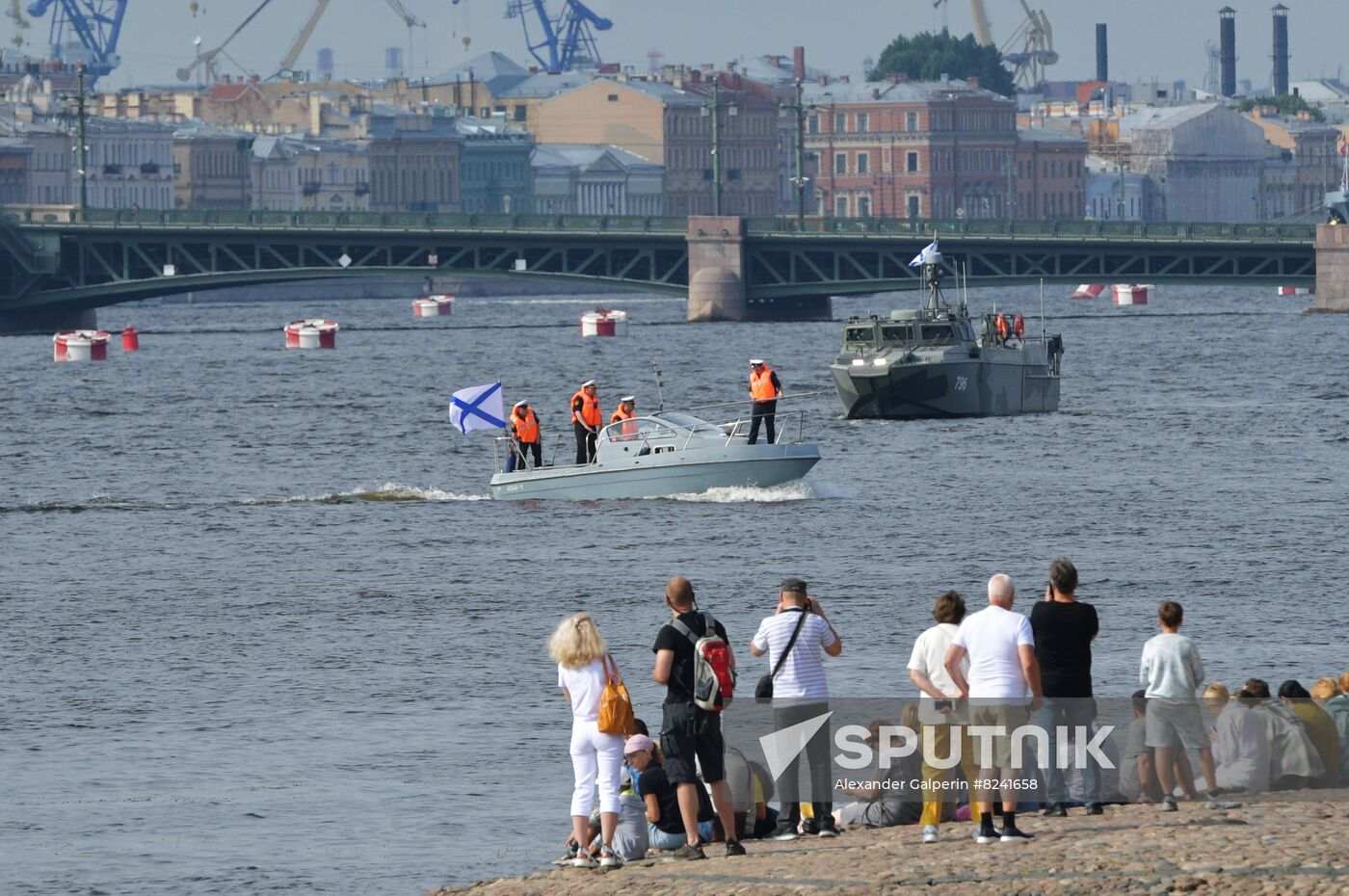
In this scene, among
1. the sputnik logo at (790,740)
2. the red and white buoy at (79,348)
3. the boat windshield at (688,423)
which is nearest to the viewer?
the sputnik logo at (790,740)

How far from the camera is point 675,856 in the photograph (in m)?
17.3

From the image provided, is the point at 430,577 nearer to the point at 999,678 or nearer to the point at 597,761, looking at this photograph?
the point at 597,761

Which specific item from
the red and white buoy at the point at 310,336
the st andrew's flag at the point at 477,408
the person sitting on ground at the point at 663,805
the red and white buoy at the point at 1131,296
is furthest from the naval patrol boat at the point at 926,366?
the red and white buoy at the point at 1131,296

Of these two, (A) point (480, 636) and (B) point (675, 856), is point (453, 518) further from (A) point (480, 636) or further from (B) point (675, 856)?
(B) point (675, 856)

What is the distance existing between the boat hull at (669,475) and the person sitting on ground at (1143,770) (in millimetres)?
25574

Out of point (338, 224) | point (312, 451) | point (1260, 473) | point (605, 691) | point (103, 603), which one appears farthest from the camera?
point (338, 224)

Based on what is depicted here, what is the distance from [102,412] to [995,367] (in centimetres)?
2168

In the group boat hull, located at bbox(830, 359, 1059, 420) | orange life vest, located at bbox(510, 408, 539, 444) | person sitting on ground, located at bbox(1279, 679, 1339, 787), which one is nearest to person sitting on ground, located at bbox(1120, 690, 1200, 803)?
person sitting on ground, located at bbox(1279, 679, 1339, 787)

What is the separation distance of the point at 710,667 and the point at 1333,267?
97507mm

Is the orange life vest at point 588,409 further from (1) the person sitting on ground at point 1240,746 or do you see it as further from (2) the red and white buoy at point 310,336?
(2) the red and white buoy at point 310,336

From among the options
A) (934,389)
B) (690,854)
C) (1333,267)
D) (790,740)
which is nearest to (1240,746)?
(790,740)

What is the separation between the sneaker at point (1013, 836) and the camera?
54.1 ft

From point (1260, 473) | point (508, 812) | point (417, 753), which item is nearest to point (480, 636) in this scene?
point (417, 753)

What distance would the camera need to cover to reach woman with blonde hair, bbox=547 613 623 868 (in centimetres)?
1652
